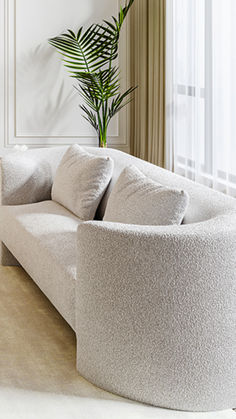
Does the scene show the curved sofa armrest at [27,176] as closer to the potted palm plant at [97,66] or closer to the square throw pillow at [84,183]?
the square throw pillow at [84,183]

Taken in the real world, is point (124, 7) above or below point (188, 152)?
above

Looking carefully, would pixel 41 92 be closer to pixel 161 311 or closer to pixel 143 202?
pixel 143 202

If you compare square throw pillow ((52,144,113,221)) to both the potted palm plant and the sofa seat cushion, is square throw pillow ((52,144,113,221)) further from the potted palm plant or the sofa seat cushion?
the potted palm plant

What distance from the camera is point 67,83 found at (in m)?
5.71

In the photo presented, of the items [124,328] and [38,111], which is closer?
[124,328]

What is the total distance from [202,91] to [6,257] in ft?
5.29

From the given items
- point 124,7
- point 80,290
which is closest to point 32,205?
point 80,290

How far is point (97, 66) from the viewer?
5.81m

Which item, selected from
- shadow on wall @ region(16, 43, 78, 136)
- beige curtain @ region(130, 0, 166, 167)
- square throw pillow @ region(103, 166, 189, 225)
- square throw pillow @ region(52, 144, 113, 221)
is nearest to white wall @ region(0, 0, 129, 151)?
shadow on wall @ region(16, 43, 78, 136)

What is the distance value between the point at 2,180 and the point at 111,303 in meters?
1.81

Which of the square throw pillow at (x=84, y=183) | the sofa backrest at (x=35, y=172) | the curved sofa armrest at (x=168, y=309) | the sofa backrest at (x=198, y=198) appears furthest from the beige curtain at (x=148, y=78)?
the curved sofa armrest at (x=168, y=309)

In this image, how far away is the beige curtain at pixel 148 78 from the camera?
5.01 metres

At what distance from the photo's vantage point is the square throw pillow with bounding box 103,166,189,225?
2.58 metres

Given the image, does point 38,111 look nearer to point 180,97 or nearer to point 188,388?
point 180,97
